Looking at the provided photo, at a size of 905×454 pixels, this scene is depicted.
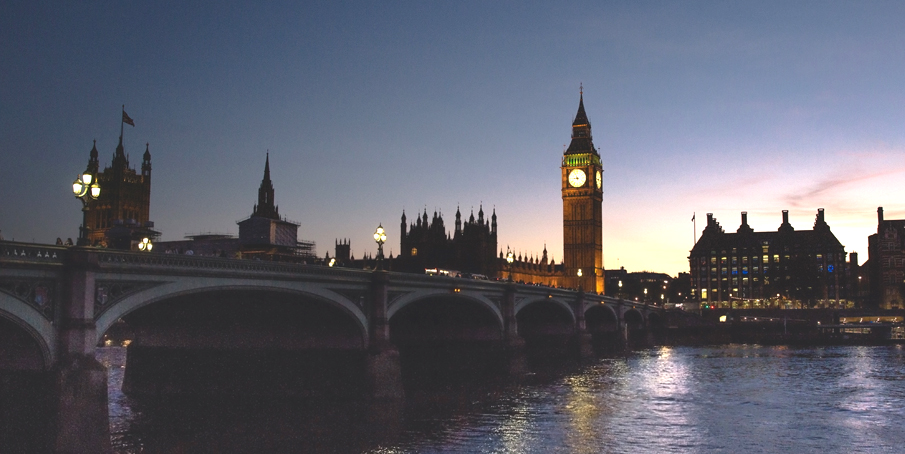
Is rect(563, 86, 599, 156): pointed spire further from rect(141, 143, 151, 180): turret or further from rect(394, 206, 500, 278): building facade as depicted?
rect(141, 143, 151, 180): turret

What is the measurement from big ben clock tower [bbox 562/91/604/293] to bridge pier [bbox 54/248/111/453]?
164m

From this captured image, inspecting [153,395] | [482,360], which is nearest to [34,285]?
[153,395]

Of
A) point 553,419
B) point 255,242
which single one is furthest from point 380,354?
point 255,242

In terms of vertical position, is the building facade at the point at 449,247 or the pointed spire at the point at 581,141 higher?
the pointed spire at the point at 581,141

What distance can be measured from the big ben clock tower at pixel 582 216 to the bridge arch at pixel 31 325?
16454 cm

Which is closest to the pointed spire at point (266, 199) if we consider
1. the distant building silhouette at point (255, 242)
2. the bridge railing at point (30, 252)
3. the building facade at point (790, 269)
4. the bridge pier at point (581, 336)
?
the distant building silhouette at point (255, 242)

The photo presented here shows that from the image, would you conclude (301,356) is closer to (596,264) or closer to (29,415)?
(29,415)

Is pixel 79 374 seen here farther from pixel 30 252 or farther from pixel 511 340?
pixel 511 340

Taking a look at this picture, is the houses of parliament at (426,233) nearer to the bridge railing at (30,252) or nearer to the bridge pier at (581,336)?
the bridge pier at (581,336)

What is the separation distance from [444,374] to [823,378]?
27327 mm

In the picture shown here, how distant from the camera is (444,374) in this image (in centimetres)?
6122

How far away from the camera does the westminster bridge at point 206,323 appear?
1045 inches

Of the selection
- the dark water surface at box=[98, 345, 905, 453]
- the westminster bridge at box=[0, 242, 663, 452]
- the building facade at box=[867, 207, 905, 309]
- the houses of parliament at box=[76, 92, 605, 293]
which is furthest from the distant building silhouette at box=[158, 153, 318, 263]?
the building facade at box=[867, 207, 905, 309]

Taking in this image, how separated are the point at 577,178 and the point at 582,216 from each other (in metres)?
8.65
